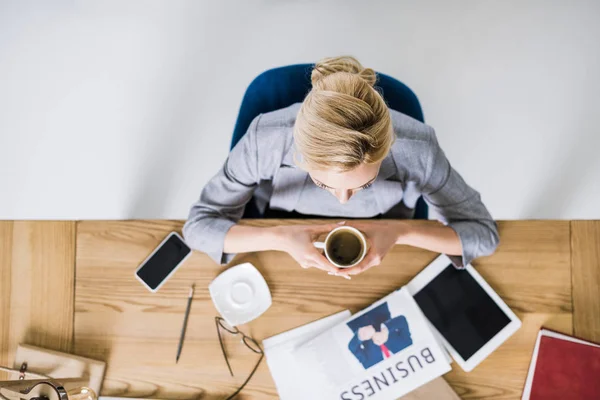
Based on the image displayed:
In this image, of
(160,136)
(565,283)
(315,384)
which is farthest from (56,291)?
(565,283)

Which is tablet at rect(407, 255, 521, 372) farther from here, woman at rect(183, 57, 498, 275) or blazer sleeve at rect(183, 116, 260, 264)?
blazer sleeve at rect(183, 116, 260, 264)

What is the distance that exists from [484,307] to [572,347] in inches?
7.8

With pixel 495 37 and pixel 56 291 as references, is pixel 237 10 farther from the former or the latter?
pixel 56 291

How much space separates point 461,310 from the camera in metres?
0.98

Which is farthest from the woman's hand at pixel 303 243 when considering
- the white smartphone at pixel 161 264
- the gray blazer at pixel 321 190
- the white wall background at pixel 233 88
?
the white wall background at pixel 233 88

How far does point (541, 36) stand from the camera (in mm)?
1778

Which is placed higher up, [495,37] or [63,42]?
[495,37]

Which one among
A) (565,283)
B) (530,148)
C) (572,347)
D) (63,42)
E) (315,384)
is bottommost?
(315,384)

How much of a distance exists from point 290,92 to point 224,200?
1.02 feet

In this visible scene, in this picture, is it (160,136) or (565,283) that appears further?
(160,136)

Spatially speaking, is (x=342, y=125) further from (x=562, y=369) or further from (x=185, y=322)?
(x=562, y=369)

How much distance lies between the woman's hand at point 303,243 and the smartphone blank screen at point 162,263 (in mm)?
230

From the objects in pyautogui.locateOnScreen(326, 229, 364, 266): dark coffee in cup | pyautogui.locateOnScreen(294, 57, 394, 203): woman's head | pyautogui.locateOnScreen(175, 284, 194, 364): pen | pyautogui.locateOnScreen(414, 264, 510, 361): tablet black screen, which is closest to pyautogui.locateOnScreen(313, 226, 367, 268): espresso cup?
pyautogui.locateOnScreen(326, 229, 364, 266): dark coffee in cup

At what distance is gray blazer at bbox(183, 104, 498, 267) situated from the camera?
3.17ft
